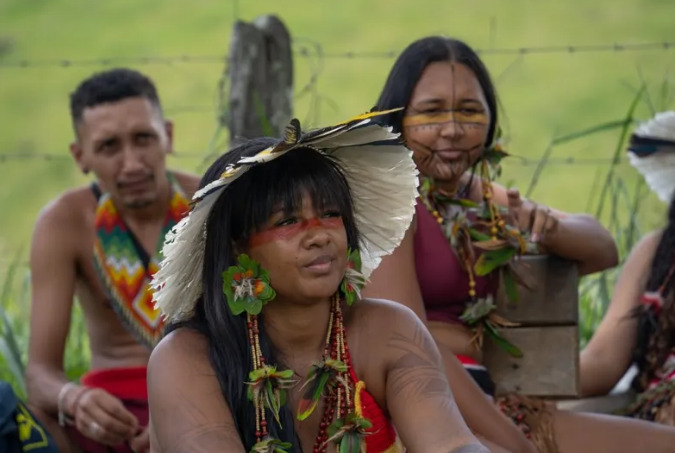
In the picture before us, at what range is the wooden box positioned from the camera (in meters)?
4.54

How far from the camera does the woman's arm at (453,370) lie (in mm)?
4012

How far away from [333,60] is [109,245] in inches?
358

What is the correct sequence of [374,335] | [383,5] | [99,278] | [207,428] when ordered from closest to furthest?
[207,428] < [374,335] < [99,278] < [383,5]

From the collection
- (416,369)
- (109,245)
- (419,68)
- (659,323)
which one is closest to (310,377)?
(416,369)

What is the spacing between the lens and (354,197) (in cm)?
359

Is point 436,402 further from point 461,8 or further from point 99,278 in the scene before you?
point 461,8

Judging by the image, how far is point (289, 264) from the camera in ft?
11.1

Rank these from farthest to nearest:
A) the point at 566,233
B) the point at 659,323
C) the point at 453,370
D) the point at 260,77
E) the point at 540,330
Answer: the point at 260,77 < the point at 659,323 < the point at 540,330 < the point at 566,233 < the point at 453,370

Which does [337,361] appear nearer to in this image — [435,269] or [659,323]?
[435,269]

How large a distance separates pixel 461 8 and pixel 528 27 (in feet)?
2.29

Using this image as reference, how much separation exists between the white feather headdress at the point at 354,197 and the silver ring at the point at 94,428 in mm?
1080

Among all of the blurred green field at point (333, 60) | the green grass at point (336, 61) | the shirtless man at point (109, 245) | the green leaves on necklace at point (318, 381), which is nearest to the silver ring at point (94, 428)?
the shirtless man at point (109, 245)

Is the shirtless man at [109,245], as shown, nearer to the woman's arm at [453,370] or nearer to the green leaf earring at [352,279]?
the woman's arm at [453,370]

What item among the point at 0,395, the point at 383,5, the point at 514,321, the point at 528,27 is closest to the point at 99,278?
the point at 0,395
